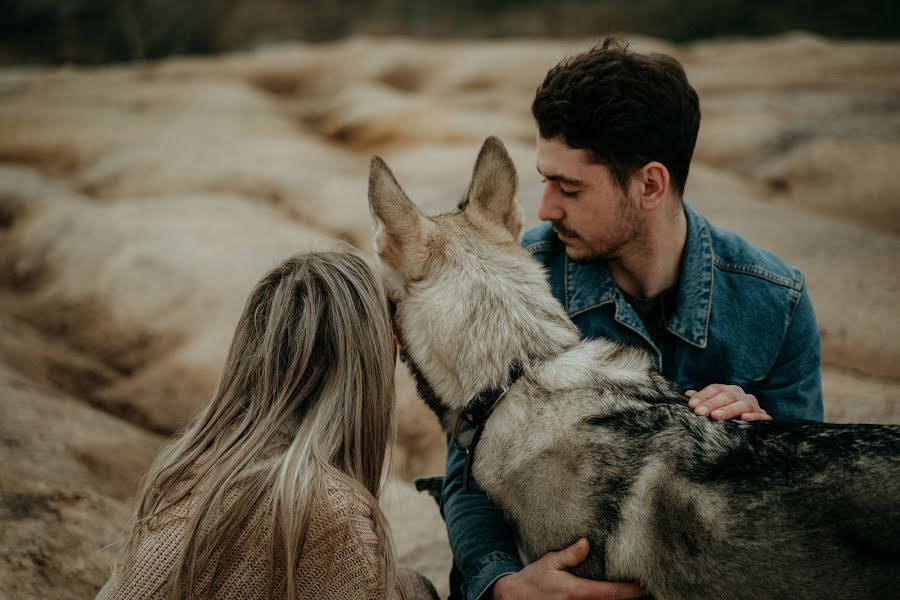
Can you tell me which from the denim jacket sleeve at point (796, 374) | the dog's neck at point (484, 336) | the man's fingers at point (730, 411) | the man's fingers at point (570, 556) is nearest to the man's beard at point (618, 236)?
the dog's neck at point (484, 336)

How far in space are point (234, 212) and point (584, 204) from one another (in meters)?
5.26

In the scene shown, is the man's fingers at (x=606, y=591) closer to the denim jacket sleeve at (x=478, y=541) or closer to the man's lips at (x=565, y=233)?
the denim jacket sleeve at (x=478, y=541)

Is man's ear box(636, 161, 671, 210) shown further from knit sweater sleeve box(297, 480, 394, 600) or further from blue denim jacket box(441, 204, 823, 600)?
knit sweater sleeve box(297, 480, 394, 600)

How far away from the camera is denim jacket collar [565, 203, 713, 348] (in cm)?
321

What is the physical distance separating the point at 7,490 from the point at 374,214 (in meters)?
2.45

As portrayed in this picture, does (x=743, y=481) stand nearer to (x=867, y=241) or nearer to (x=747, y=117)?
(x=867, y=241)

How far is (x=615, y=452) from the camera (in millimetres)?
2355

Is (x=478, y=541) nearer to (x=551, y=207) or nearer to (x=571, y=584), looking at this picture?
(x=571, y=584)

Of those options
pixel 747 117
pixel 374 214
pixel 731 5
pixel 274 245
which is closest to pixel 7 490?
pixel 374 214

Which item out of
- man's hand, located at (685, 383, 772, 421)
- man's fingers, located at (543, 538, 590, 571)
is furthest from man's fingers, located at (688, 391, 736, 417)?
man's fingers, located at (543, 538, 590, 571)

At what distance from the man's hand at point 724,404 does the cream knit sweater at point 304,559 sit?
4.02ft

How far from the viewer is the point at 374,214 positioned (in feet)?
8.49

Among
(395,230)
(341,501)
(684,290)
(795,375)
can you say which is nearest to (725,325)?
(684,290)

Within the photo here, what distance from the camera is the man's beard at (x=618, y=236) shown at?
3.19 m
